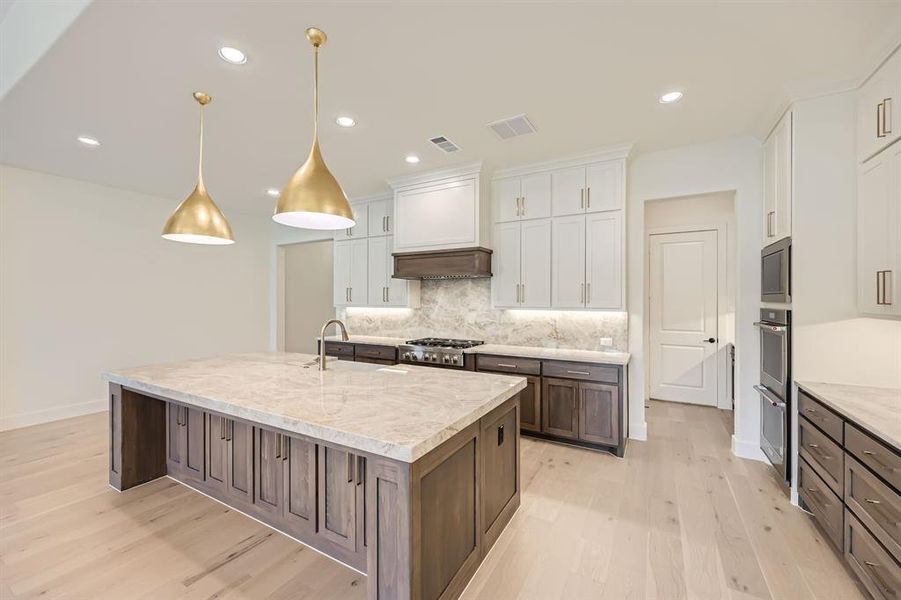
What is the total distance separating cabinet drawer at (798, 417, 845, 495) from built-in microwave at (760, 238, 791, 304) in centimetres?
86

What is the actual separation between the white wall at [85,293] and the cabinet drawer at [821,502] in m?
6.89

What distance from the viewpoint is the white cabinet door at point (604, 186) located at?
357 cm

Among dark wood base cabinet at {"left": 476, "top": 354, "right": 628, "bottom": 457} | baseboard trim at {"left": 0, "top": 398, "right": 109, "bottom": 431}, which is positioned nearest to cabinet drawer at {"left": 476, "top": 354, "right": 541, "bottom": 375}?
dark wood base cabinet at {"left": 476, "top": 354, "right": 628, "bottom": 457}

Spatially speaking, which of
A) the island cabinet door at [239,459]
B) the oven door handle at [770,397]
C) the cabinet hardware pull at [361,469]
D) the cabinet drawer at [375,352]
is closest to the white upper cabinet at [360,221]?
the cabinet drawer at [375,352]

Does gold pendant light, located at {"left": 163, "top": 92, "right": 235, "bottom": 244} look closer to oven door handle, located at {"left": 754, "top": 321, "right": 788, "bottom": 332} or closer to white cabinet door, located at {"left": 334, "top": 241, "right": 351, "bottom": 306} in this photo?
white cabinet door, located at {"left": 334, "top": 241, "right": 351, "bottom": 306}

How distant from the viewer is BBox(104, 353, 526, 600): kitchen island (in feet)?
4.55

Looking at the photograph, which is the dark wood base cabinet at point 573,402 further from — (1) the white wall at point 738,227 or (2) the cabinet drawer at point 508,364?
(1) the white wall at point 738,227

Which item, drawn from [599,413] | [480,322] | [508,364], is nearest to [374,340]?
[480,322]

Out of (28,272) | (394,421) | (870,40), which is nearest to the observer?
(394,421)

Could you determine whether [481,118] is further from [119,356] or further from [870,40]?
[119,356]

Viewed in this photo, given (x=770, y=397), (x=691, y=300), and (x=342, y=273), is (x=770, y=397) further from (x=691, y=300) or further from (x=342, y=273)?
(x=342, y=273)

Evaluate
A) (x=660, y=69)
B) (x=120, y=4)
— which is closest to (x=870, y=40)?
(x=660, y=69)

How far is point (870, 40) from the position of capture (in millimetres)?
2080

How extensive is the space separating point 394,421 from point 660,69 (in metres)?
2.58
